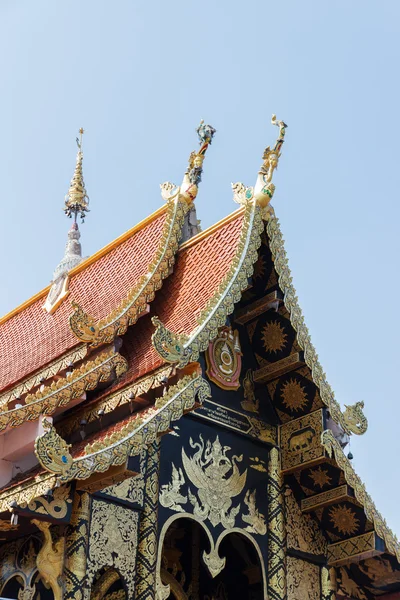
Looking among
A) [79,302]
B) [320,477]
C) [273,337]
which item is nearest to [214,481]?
[320,477]

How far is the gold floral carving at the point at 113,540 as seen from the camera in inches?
378

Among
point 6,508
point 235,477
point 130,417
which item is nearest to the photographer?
point 6,508

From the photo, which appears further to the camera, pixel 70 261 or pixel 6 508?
pixel 70 261

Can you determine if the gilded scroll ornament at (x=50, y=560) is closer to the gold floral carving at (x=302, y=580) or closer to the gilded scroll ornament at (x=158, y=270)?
the gilded scroll ornament at (x=158, y=270)

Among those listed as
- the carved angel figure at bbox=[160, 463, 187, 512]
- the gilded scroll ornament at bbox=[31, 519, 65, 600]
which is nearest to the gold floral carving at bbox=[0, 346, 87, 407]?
the carved angel figure at bbox=[160, 463, 187, 512]

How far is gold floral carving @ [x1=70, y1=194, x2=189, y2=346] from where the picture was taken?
10.4 metres

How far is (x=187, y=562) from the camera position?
460 inches

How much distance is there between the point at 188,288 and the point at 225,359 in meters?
0.77

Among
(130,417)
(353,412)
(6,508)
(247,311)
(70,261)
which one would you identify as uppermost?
(70,261)

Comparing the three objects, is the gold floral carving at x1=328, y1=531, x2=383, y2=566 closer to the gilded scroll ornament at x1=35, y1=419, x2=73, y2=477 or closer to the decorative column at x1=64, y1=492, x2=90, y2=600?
the decorative column at x1=64, y1=492, x2=90, y2=600

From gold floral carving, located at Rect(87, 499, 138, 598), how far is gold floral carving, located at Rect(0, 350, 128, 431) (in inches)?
38.2

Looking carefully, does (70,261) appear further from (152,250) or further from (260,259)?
(260,259)

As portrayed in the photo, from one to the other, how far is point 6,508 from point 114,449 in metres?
0.94

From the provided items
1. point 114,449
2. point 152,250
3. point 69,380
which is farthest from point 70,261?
point 114,449
